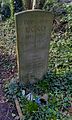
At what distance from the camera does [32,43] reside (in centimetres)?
410

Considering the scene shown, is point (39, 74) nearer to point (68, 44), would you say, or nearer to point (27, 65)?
point (27, 65)

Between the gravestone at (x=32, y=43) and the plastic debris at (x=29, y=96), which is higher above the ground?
the gravestone at (x=32, y=43)

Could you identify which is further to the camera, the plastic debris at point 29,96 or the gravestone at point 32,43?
the plastic debris at point 29,96

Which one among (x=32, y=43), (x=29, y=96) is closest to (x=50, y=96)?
(x=29, y=96)

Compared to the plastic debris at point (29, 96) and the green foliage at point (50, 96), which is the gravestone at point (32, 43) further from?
the plastic debris at point (29, 96)

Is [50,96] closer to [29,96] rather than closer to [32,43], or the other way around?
[29,96]

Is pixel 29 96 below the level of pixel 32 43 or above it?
below

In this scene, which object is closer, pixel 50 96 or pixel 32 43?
pixel 32 43

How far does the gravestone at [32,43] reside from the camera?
3817 mm

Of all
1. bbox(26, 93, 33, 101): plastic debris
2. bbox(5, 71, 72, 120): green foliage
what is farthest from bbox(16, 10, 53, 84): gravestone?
bbox(26, 93, 33, 101): plastic debris

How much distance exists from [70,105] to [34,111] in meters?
0.61

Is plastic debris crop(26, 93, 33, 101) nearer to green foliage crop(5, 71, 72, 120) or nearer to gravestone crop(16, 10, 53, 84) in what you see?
green foliage crop(5, 71, 72, 120)

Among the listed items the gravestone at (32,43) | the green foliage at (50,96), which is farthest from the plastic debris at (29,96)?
the gravestone at (32,43)

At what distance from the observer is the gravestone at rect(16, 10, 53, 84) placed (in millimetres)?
3817
